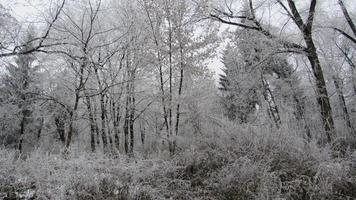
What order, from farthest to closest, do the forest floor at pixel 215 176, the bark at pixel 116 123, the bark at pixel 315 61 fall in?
1. the bark at pixel 116 123
2. the bark at pixel 315 61
3. the forest floor at pixel 215 176

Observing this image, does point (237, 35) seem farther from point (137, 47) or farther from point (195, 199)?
point (195, 199)

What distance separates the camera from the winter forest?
166 inches

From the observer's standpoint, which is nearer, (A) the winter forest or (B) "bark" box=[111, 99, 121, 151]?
(A) the winter forest

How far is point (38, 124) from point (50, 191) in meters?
18.5

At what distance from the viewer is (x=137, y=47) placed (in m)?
10.1

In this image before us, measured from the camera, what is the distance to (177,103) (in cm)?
851

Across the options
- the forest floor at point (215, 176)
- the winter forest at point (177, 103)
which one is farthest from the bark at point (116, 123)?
the forest floor at point (215, 176)

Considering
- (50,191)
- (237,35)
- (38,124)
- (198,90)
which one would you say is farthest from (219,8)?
(38,124)

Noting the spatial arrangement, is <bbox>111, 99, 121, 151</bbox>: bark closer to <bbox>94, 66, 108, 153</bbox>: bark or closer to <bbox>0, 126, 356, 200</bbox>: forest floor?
<bbox>94, 66, 108, 153</bbox>: bark

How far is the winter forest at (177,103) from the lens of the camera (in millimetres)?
4211

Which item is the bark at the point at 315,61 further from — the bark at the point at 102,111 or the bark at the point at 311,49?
the bark at the point at 102,111

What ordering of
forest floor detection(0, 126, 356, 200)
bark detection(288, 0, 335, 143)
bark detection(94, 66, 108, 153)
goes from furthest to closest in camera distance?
bark detection(94, 66, 108, 153) → bark detection(288, 0, 335, 143) → forest floor detection(0, 126, 356, 200)

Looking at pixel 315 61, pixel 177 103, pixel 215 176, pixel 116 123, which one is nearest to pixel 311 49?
pixel 315 61

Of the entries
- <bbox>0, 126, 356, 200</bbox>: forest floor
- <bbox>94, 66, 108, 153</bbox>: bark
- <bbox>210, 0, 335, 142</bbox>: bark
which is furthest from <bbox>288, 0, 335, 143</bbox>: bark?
<bbox>94, 66, 108, 153</bbox>: bark
